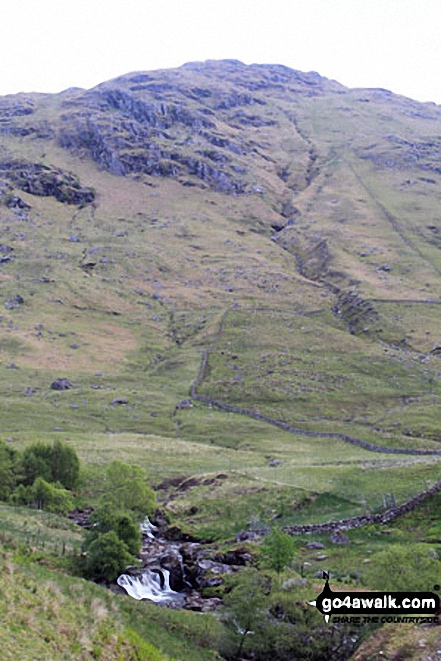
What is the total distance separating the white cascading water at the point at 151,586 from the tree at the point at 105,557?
1147 millimetres

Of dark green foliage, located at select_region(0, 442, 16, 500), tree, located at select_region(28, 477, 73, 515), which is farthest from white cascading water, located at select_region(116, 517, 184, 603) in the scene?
dark green foliage, located at select_region(0, 442, 16, 500)

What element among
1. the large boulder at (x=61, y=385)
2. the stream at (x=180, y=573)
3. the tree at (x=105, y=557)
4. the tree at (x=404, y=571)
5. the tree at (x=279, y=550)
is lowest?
the large boulder at (x=61, y=385)

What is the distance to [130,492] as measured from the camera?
72.9m

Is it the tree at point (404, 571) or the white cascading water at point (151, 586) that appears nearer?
the tree at point (404, 571)

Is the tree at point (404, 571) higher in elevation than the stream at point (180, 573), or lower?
higher

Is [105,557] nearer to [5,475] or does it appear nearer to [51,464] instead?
[5,475]

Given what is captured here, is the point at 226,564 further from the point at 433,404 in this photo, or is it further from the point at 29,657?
the point at 433,404

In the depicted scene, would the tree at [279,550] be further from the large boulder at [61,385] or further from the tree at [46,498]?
the large boulder at [61,385]

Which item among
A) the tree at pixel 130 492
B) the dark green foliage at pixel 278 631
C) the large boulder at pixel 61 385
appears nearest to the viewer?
the dark green foliage at pixel 278 631

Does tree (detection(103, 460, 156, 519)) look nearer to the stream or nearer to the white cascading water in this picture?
the stream

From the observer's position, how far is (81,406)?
15562cm

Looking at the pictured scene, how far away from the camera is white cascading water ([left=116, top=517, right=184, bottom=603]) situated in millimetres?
51938

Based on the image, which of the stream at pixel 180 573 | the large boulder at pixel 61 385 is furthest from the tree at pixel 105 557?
the large boulder at pixel 61 385

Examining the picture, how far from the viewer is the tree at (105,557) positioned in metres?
51.2
